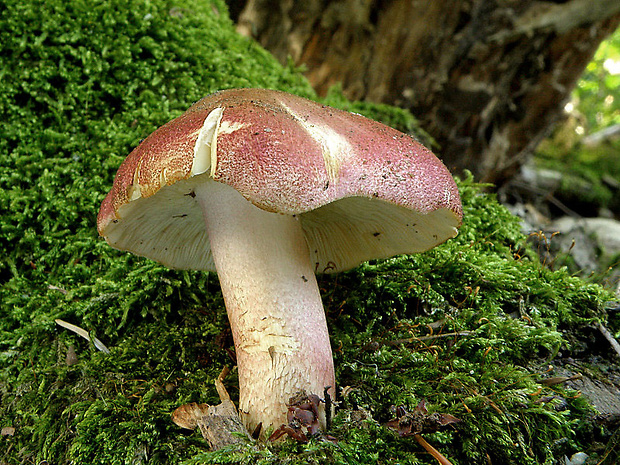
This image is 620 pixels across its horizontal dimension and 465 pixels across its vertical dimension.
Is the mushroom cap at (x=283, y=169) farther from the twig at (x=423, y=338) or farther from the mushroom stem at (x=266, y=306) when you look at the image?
the twig at (x=423, y=338)

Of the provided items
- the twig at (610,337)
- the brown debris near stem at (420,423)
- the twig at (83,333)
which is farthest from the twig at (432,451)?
the twig at (83,333)

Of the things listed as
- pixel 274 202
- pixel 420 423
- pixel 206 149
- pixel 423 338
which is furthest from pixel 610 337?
pixel 206 149

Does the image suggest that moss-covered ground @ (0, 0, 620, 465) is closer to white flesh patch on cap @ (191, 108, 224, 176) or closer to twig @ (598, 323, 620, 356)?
twig @ (598, 323, 620, 356)

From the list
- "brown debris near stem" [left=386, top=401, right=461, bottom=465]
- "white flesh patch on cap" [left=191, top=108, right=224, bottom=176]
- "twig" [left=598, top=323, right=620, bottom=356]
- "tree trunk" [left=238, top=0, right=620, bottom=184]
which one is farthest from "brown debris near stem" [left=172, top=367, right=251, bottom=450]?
"tree trunk" [left=238, top=0, right=620, bottom=184]

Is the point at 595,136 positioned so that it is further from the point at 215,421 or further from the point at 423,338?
the point at 215,421

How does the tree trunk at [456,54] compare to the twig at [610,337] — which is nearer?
the twig at [610,337]

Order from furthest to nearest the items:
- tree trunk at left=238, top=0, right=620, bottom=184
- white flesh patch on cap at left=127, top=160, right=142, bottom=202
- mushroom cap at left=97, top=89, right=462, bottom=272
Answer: tree trunk at left=238, top=0, right=620, bottom=184
white flesh patch on cap at left=127, top=160, right=142, bottom=202
mushroom cap at left=97, top=89, right=462, bottom=272
